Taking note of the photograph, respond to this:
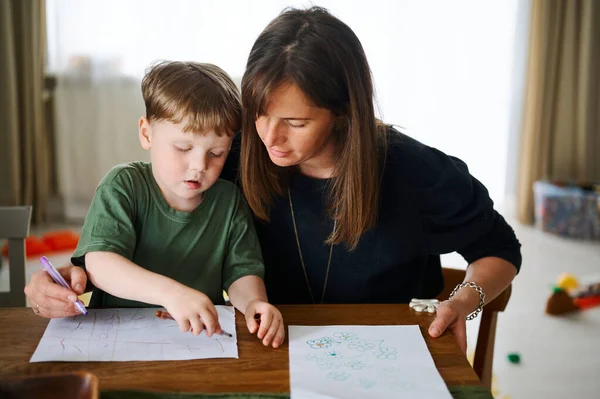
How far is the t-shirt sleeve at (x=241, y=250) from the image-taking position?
126 centimetres

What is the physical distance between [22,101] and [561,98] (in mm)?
2947

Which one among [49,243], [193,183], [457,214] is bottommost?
[49,243]

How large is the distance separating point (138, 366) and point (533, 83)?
3492 mm

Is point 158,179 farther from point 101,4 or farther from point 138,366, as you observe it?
point 101,4

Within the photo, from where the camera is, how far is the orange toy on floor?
3.38 metres

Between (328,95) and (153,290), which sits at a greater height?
(328,95)

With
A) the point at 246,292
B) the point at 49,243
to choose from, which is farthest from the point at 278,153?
the point at 49,243

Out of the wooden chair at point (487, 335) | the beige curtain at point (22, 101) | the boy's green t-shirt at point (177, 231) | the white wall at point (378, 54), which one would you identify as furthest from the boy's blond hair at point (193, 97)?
the beige curtain at point (22, 101)

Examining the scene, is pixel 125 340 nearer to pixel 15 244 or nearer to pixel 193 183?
pixel 193 183

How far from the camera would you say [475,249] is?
145cm

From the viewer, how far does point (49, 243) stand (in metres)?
3.49

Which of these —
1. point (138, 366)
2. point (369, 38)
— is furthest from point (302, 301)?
point (369, 38)

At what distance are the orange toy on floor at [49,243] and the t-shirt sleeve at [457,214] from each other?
243 cm

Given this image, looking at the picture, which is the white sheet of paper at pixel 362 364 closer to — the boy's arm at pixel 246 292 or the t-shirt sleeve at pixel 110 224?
the boy's arm at pixel 246 292
